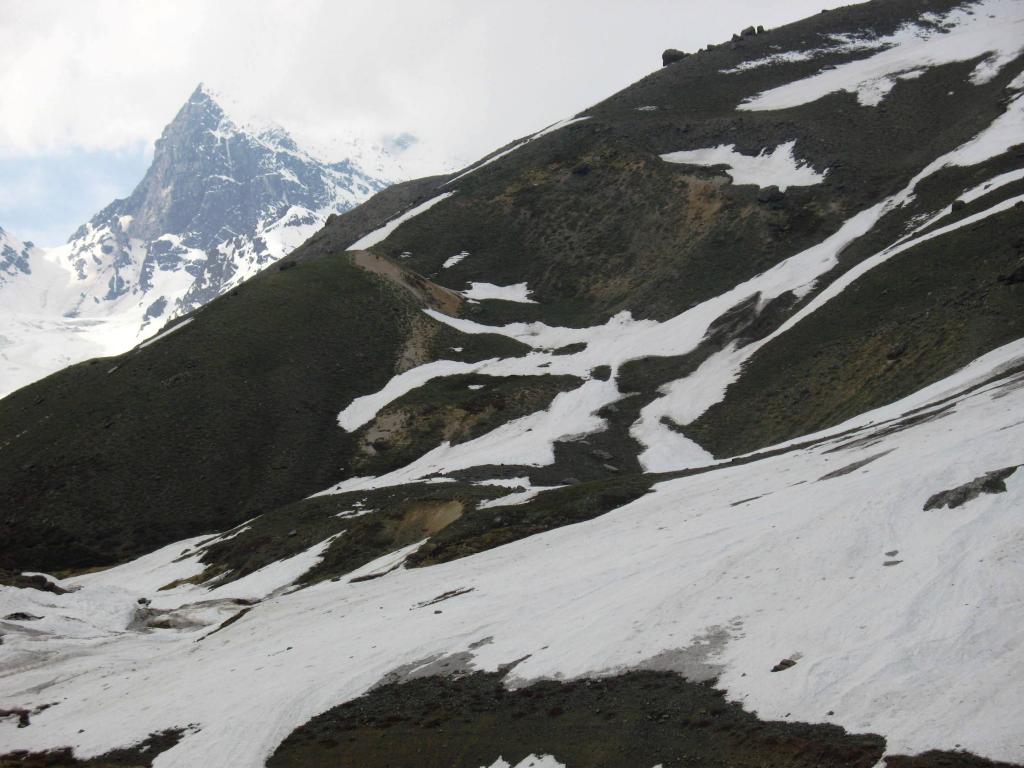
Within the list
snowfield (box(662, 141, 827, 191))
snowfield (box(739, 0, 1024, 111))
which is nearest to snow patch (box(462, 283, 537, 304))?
snowfield (box(662, 141, 827, 191))

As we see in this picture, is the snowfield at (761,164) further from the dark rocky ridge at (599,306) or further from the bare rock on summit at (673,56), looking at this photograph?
the bare rock on summit at (673,56)

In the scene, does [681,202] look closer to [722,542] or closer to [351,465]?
[351,465]

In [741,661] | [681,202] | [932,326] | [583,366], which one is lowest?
[741,661]

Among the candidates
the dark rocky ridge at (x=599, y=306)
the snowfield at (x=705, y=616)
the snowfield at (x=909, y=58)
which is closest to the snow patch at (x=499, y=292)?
the dark rocky ridge at (x=599, y=306)

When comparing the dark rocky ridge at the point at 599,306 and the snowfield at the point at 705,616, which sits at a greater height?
the dark rocky ridge at the point at 599,306

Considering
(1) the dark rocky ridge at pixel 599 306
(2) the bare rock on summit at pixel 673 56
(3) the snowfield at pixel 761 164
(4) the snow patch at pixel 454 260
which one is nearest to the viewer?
(1) the dark rocky ridge at pixel 599 306

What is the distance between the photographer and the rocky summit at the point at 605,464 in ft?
78.0

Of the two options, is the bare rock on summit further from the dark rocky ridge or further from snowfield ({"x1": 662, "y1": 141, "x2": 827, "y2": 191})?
snowfield ({"x1": 662, "y1": 141, "x2": 827, "y2": 191})

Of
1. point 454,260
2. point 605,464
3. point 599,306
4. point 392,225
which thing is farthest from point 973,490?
point 392,225

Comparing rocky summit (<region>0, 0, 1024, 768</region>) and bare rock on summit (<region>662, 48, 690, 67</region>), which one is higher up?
bare rock on summit (<region>662, 48, 690, 67</region>)

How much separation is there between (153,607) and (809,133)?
310 ft

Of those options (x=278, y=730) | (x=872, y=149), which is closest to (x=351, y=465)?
(x=278, y=730)

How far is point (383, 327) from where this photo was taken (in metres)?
95.4

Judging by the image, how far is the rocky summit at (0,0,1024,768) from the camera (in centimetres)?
2378
